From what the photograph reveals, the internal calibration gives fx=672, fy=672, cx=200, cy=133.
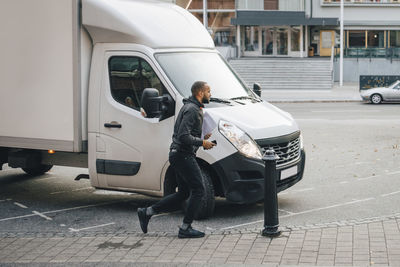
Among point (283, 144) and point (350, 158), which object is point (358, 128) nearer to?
point (350, 158)

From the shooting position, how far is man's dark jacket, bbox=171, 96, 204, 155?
7.19 m

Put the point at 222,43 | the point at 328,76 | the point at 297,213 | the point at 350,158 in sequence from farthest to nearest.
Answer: the point at 222,43, the point at 328,76, the point at 350,158, the point at 297,213

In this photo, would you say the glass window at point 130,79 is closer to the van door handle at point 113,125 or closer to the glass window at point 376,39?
the van door handle at point 113,125

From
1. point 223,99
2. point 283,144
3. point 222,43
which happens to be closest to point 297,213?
point 283,144

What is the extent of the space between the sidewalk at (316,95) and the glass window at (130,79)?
23.4m

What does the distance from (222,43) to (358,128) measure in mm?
35095

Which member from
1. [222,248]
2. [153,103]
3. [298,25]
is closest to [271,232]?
[222,248]

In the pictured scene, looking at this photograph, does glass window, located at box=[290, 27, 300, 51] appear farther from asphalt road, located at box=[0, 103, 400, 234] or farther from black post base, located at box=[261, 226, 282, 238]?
black post base, located at box=[261, 226, 282, 238]

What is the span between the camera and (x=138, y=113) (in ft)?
28.4

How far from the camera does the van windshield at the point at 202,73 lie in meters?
8.69

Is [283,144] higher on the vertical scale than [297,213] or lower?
higher

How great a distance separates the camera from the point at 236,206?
924 centimetres

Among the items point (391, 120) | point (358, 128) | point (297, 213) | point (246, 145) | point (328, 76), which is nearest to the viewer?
point (246, 145)

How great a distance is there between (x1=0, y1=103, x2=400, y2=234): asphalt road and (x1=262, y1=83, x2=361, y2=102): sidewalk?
56.2 feet
